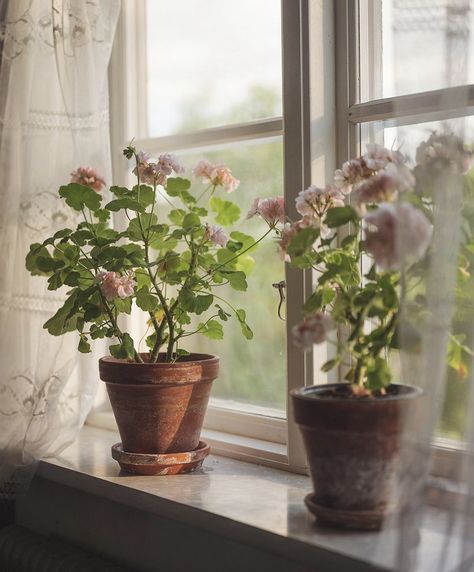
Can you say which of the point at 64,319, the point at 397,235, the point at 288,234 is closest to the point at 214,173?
the point at 288,234

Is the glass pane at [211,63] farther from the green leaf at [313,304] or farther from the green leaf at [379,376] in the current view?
the green leaf at [379,376]

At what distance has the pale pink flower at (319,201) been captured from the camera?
1.49 m

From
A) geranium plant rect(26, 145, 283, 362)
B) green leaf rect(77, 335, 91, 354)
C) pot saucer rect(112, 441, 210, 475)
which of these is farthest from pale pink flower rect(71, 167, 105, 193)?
pot saucer rect(112, 441, 210, 475)

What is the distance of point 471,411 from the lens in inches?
47.0

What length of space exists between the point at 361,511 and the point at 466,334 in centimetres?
36

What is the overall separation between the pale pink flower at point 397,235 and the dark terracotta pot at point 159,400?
0.65 meters

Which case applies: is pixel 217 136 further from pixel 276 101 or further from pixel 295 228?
pixel 295 228

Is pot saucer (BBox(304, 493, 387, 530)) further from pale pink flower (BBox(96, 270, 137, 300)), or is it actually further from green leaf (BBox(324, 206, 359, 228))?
pale pink flower (BBox(96, 270, 137, 300))

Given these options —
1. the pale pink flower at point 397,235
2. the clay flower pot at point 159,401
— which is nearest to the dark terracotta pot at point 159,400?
the clay flower pot at point 159,401

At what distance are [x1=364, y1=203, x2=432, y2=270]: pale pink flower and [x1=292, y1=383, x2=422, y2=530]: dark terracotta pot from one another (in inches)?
9.7

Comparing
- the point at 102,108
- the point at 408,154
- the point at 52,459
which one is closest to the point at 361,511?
the point at 408,154

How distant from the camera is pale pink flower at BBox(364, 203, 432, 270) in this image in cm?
117

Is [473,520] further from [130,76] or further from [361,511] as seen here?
[130,76]

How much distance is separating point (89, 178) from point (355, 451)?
2.93 feet
